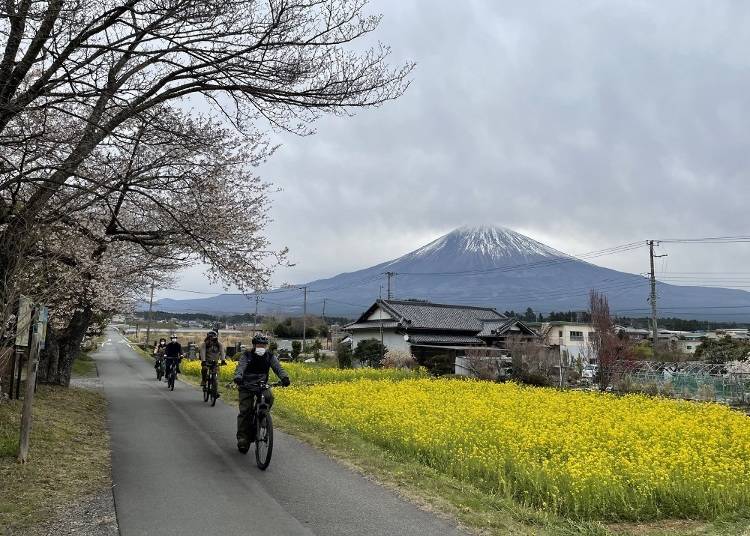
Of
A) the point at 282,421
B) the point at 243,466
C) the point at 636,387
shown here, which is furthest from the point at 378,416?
the point at 636,387

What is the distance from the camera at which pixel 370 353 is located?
3838cm

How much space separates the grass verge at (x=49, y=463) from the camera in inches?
229

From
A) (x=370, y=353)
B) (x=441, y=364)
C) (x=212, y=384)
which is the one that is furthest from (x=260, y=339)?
(x=370, y=353)

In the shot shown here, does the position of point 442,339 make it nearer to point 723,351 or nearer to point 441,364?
point 441,364

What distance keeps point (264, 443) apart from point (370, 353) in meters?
30.7

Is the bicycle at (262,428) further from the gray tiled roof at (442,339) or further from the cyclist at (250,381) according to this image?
the gray tiled roof at (442,339)

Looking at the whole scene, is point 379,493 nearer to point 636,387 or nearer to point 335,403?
point 335,403

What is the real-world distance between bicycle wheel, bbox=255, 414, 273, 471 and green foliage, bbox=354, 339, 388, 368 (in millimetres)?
29717

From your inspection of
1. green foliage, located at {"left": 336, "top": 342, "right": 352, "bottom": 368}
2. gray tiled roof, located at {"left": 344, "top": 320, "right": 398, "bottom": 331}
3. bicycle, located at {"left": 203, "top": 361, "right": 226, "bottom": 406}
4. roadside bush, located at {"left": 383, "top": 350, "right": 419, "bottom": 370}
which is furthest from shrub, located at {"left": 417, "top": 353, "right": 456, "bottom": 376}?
bicycle, located at {"left": 203, "top": 361, "right": 226, "bottom": 406}

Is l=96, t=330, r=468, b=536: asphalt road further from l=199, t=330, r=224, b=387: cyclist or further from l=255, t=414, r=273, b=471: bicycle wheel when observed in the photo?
l=199, t=330, r=224, b=387: cyclist

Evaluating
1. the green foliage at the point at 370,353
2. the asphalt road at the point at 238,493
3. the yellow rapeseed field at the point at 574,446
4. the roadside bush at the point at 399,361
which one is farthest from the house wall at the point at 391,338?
the asphalt road at the point at 238,493

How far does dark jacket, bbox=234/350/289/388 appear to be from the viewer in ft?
28.5

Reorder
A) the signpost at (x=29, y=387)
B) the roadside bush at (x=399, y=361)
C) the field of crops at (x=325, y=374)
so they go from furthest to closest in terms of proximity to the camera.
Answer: the roadside bush at (x=399, y=361) < the field of crops at (x=325, y=374) < the signpost at (x=29, y=387)

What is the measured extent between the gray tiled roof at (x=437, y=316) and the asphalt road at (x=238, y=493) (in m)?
35.4
